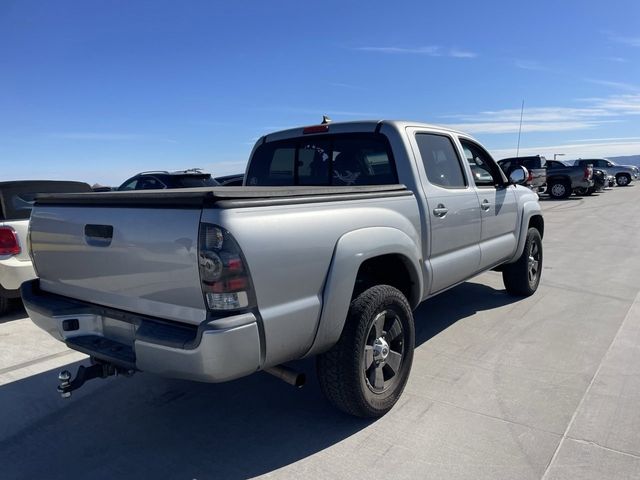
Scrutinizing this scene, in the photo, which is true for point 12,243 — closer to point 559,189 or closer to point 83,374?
point 83,374

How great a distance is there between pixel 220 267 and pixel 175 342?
43cm

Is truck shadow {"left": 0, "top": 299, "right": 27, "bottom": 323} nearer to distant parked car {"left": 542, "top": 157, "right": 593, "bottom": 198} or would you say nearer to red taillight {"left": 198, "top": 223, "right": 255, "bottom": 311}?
red taillight {"left": 198, "top": 223, "right": 255, "bottom": 311}

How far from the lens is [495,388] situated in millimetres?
3617

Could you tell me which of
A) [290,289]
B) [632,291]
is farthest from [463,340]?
[632,291]

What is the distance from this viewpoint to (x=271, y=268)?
2410 mm

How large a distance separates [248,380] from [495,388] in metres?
1.86

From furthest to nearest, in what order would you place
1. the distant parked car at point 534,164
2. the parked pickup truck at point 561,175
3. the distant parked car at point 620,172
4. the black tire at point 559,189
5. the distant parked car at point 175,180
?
the distant parked car at point 620,172 < the black tire at point 559,189 < the parked pickup truck at point 561,175 < the distant parked car at point 534,164 < the distant parked car at point 175,180

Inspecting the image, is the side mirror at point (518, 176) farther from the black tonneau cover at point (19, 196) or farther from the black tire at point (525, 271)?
the black tonneau cover at point (19, 196)

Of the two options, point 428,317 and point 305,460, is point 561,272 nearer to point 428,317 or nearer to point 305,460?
point 428,317

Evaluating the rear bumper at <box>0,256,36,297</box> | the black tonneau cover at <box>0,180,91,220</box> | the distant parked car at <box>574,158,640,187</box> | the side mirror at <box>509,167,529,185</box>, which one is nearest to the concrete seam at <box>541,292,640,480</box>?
the side mirror at <box>509,167,529,185</box>

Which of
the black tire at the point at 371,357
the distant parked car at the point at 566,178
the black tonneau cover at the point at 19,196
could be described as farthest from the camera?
the distant parked car at the point at 566,178

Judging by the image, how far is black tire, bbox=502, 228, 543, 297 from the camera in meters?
5.83

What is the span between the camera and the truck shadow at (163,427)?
282 cm

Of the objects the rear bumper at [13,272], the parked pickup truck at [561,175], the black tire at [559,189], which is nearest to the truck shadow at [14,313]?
the rear bumper at [13,272]
